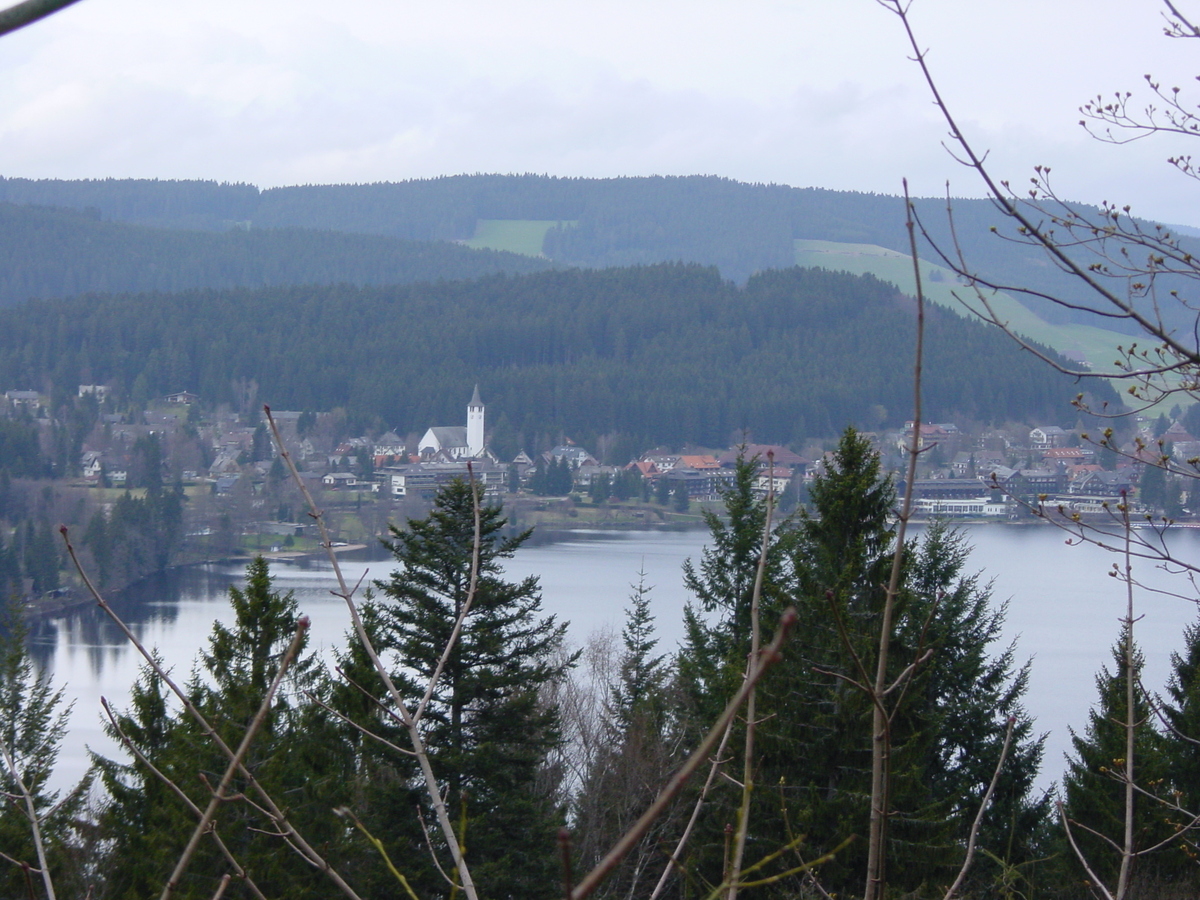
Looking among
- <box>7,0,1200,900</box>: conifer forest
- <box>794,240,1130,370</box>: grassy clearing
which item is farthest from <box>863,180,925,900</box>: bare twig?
<box>794,240,1130,370</box>: grassy clearing

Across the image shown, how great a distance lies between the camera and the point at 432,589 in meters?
8.13

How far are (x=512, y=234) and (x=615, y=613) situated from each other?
138 metres

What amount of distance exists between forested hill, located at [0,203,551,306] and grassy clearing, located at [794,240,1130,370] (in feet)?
105

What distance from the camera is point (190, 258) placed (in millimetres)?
122250

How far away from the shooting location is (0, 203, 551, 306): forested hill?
115750mm

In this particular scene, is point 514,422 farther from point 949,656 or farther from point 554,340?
point 949,656

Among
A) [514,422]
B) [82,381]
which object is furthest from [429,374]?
[82,381]

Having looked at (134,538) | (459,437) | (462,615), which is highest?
(459,437)

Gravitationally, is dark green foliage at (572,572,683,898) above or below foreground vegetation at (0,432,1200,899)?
below

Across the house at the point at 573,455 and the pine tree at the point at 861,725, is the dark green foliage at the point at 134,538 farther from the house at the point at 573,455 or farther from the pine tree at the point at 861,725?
the house at the point at 573,455

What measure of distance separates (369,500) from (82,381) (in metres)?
43.3

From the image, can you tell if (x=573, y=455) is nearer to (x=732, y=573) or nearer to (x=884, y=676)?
(x=732, y=573)

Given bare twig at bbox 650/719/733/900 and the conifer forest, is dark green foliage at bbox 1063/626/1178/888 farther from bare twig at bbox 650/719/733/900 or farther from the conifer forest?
bare twig at bbox 650/719/733/900

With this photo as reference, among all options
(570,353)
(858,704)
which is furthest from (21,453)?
(858,704)
